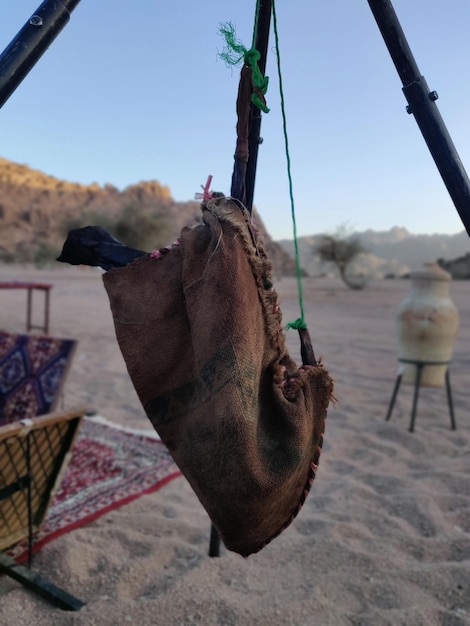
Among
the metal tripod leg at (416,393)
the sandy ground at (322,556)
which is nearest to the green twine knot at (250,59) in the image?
the sandy ground at (322,556)

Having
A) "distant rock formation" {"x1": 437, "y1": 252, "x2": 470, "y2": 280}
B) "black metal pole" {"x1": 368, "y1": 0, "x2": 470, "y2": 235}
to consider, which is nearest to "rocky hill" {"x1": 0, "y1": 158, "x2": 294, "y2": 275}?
"distant rock formation" {"x1": 437, "y1": 252, "x2": 470, "y2": 280}

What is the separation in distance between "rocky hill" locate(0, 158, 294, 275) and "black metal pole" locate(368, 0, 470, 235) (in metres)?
34.8

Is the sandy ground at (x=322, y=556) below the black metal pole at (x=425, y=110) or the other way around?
below

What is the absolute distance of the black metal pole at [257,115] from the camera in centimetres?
182

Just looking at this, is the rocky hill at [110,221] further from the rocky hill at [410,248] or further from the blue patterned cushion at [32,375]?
the blue patterned cushion at [32,375]

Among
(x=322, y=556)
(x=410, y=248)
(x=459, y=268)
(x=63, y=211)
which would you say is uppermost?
(x=63, y=211)

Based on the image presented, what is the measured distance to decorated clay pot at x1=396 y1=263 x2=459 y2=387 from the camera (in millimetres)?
4637

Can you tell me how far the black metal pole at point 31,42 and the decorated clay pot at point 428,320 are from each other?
3789 millimetres

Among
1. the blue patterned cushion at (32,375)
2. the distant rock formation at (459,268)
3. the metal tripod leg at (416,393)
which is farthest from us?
the distant rock formation at (459,268)

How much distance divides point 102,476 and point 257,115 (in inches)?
96.7

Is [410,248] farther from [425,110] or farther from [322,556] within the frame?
[425,110]

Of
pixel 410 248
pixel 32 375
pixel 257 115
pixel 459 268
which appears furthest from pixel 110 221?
pixel 410 248

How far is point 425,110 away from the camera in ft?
5.22

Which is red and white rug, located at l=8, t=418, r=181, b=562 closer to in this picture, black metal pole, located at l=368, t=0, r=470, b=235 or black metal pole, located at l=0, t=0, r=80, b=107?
black metal pole, located at l=0, t=0, r=80, b=107
